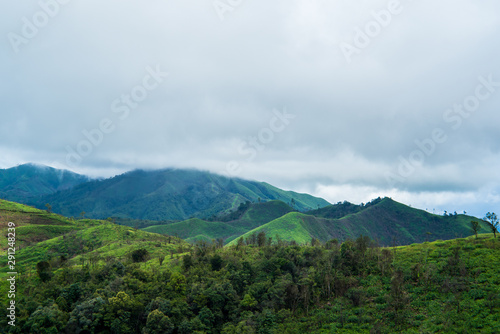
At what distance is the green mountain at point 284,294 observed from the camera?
75438 mm

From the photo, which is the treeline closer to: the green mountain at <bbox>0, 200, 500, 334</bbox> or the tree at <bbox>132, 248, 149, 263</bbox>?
the green mountain at <bbox>0, 200, 500, 334</bbox>

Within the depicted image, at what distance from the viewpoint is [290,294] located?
91.6 metres

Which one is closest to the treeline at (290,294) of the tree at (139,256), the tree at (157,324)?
the tree at (157,324)

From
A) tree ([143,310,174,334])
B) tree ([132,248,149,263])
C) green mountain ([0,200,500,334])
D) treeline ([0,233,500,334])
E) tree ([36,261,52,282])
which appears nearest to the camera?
treeline ([0,233,500,334])

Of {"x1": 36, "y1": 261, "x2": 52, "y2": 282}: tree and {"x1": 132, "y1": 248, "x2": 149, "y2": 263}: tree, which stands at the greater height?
{"x1": 132, "y1": 248, "x2": 149, "y2": 263}: tree

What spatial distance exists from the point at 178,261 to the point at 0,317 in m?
56.6

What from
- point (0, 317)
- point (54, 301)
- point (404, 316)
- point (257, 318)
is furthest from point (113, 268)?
point (404, 316)

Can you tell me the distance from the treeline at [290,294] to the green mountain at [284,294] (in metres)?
0.27

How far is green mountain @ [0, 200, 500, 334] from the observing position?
75438 mm

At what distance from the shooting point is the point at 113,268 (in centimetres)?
10800

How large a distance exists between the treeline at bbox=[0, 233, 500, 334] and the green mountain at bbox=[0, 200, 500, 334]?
0.88 feet

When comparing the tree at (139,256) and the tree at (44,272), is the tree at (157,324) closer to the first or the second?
the tree at (44,272)

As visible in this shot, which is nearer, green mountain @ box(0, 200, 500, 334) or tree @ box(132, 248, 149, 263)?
green mountain @ box(0, 200, 500, 334)

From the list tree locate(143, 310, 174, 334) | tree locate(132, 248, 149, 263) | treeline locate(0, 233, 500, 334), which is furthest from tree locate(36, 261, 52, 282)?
tree locate(143, 310, 174, 334)
